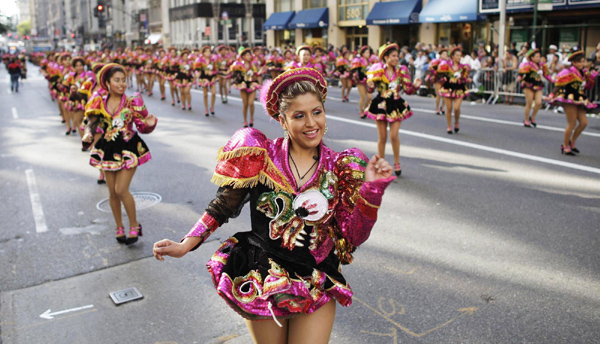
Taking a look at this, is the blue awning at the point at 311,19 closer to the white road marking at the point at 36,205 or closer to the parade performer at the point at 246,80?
the parade performer at the point at 246,80

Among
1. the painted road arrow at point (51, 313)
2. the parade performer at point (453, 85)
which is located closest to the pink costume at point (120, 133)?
the painted road arrow at point (51, 313)

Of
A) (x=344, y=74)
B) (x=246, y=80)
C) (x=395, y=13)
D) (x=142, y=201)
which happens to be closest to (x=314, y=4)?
(x=395, y=13)

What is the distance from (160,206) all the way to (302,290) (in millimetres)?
5285

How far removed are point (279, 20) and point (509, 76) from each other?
27644mm

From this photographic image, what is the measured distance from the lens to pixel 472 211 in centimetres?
701

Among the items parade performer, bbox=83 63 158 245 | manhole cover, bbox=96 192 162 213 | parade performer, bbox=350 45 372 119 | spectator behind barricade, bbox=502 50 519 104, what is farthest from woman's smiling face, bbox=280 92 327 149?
spectator behind barricade, bbox=502 50 519 104

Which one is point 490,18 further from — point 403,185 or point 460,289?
point 460,289

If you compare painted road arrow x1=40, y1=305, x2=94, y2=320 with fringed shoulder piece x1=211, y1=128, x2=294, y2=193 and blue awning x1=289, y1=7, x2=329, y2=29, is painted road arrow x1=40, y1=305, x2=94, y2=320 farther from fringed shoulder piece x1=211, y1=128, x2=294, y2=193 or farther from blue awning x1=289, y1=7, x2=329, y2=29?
blue awning x1=289, y1=7, x2=329, y2=29

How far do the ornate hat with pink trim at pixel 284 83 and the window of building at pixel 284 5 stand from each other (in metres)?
42.3

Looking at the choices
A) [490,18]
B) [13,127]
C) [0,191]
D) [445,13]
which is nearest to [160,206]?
[0,191]

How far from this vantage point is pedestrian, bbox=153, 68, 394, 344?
271 cm

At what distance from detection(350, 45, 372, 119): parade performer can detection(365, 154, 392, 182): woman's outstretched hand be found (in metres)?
13.4

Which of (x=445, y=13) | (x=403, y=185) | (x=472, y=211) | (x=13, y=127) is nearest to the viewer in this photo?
(x=472, y=211)

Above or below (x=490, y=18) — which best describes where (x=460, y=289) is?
below
